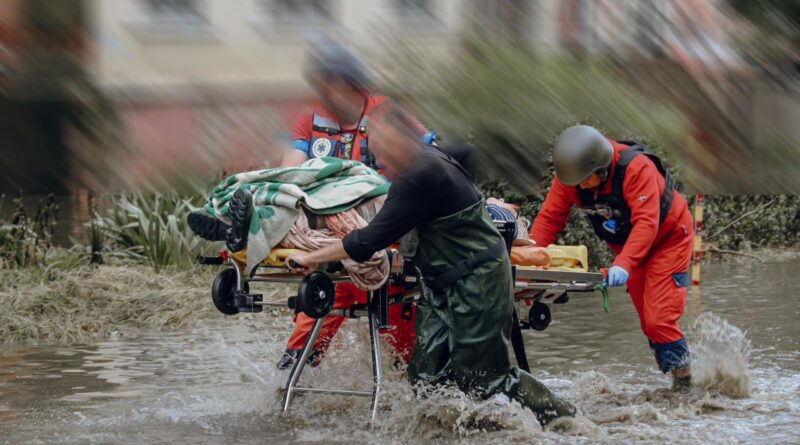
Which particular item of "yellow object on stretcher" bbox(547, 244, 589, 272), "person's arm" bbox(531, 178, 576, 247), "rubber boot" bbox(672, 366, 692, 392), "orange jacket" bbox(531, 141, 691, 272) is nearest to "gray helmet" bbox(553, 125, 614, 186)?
"orange jacket" bbox(531, 141, 691, 272)

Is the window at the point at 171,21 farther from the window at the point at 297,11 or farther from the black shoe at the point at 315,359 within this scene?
the black shoe at the point at 315,359

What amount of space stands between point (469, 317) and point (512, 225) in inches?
22.7

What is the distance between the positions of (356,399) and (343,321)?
37cm

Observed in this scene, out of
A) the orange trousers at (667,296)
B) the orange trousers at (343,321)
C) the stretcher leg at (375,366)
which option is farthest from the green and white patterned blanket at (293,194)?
the orange trousers at (667,296)

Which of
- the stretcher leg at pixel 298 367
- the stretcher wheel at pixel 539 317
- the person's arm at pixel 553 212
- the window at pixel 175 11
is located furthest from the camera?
the person's arm at pixel 553 212

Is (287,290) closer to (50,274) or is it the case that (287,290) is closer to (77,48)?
(50,274)

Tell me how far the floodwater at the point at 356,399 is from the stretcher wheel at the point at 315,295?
57cm

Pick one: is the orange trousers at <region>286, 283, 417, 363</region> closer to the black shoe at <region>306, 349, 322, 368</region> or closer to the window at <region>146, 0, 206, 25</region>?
the black shoe at <region>306, 349, 322, 368</region>

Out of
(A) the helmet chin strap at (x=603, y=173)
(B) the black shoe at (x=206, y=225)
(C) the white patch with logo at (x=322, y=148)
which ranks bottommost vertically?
(B) the black shoe at (x=206, y=225)

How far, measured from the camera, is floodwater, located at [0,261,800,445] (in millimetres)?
4277

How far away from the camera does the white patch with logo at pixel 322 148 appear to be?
464 centimetres

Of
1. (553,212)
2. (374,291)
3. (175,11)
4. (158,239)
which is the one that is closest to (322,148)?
(374,291)

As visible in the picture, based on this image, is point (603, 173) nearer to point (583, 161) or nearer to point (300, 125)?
point (583, 161)

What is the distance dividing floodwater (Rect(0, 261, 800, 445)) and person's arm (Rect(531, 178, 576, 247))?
2.47 feet
